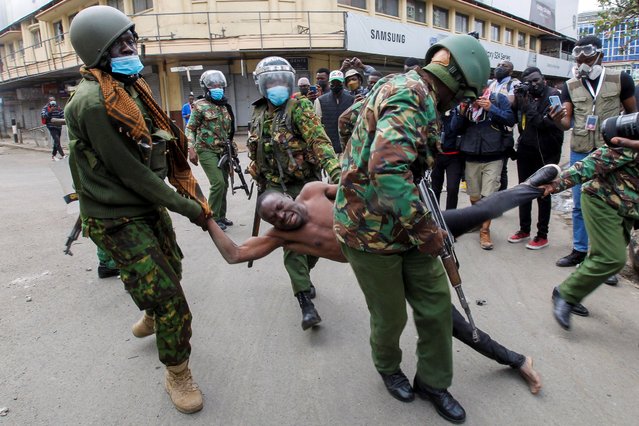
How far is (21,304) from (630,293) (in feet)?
17.3

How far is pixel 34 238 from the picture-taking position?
5734 mm

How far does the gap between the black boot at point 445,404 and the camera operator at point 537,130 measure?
3.09 meters

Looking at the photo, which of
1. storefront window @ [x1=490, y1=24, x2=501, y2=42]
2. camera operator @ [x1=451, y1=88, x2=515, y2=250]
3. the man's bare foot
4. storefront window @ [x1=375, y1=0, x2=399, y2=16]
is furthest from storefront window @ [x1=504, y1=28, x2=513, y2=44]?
the man's bare foot

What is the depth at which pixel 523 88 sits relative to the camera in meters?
4.81

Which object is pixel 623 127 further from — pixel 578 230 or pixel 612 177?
pixel 578 230

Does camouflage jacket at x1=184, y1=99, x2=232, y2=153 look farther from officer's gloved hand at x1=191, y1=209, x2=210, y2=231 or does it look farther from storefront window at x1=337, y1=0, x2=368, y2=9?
storefront window at x1=337, y1=0, x2=368, y2=9

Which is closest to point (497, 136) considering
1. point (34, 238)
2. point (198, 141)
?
point (198, 141)

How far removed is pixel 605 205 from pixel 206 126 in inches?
177

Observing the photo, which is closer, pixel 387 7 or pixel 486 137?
pixel 486 137

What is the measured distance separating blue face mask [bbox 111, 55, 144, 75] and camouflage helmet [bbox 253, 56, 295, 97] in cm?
122

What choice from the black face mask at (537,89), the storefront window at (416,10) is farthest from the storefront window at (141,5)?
the black face mask at (537,89)

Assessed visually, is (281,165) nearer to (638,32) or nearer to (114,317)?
(114,317)

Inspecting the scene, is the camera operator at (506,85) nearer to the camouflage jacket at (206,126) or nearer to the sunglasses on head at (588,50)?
the sunglasses on head at (588,50)

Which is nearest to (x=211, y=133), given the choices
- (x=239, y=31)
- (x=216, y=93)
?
(x=216, y=93)
